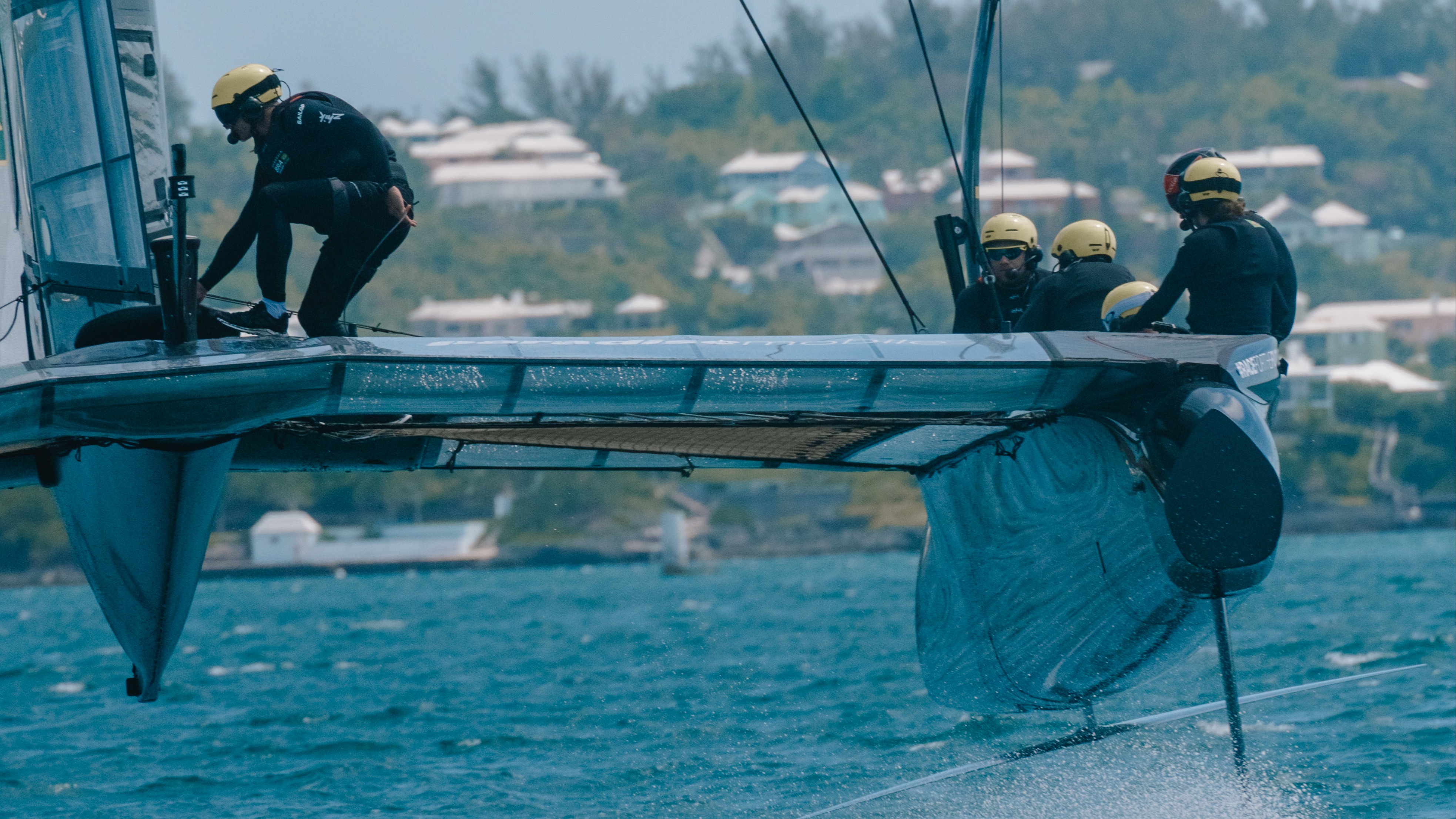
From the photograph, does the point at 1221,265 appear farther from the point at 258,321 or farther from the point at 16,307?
the point at 16,307

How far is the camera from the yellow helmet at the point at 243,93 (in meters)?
5.93

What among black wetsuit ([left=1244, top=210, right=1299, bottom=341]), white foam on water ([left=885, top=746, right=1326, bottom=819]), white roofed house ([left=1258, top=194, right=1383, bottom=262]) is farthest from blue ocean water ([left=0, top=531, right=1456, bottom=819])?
white roofed house ([left=1258, top=194, right=1383, bottom=262])

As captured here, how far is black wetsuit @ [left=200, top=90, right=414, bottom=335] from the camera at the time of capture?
578 centimetres

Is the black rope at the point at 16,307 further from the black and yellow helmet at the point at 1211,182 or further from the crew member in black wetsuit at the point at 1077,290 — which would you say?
the black and yellow helmet at the point at 1211,182

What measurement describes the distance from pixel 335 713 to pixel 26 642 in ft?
75.1

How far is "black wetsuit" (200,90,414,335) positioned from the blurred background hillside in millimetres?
40332

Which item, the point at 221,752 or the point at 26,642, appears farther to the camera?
the point at 26,642

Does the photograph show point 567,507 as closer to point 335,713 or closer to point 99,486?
point 335,713

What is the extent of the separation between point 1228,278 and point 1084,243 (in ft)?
3.24

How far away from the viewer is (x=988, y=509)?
6730 mm

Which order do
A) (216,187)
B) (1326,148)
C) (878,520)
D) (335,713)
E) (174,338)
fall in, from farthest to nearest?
(1326,148) → (216,187) → (878,520) → (335,713) → (174,338)

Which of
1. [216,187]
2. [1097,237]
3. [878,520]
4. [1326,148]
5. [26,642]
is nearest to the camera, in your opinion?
[1097,237]

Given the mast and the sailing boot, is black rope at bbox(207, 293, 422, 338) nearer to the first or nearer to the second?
the sailing boot

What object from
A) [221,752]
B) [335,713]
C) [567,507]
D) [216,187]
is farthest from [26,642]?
[216,187]
